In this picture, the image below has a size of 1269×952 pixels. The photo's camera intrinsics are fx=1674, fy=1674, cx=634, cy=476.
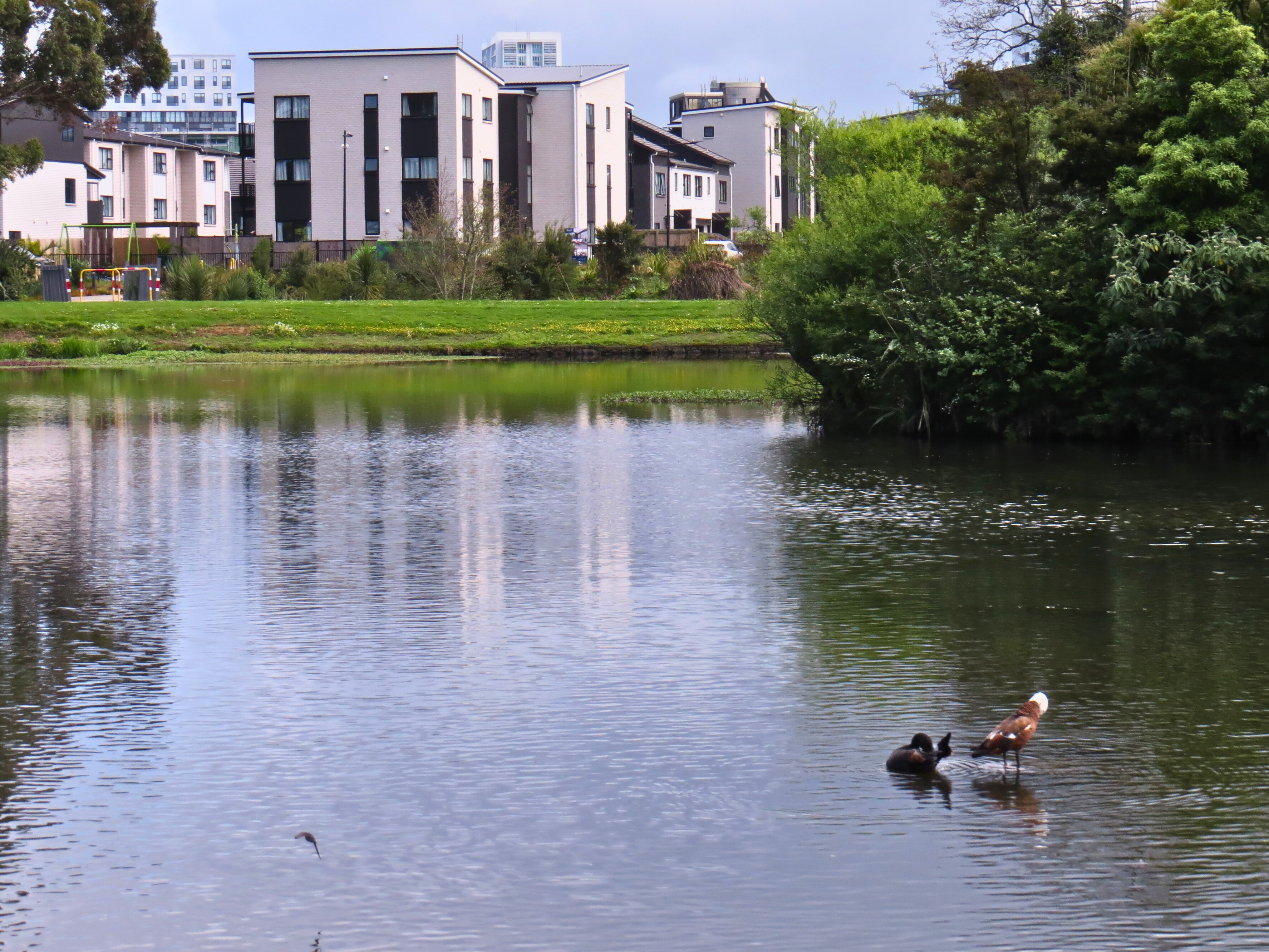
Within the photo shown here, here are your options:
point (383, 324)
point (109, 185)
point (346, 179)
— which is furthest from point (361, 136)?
point (383, 324)

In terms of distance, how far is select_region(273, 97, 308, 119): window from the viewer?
81.1 meters

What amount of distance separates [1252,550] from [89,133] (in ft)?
300

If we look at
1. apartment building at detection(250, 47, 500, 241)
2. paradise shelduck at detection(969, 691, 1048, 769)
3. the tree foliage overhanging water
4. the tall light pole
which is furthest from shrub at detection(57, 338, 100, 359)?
paradise shelduck at detection(969, 691, 1048, 769)

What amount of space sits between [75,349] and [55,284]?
12.8 meters

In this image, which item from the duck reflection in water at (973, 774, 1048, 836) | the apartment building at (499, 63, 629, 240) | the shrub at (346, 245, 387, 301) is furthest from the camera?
the apartment building at (499, 63, 629, 240)

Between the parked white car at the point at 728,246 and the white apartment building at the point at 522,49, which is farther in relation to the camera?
the white apartment building at the point at 522,49

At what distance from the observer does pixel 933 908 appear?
265 inches

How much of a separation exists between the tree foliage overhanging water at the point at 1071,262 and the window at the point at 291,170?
189 feet

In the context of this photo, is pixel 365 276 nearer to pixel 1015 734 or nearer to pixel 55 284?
pixel 55 284

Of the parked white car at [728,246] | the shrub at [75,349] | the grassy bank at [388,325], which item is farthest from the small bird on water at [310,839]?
the parked white car at [728,246]

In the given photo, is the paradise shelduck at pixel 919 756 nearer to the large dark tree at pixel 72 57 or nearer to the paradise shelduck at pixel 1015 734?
the paradise shelduck at pixel 1015 734

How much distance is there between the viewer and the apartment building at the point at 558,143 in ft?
284

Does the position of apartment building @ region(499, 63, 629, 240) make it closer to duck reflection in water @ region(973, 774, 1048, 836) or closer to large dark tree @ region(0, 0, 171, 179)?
large dark tree @ region(0, 0, 171, 179)

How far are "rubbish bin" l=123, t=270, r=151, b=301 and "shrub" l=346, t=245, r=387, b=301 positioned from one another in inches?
291
